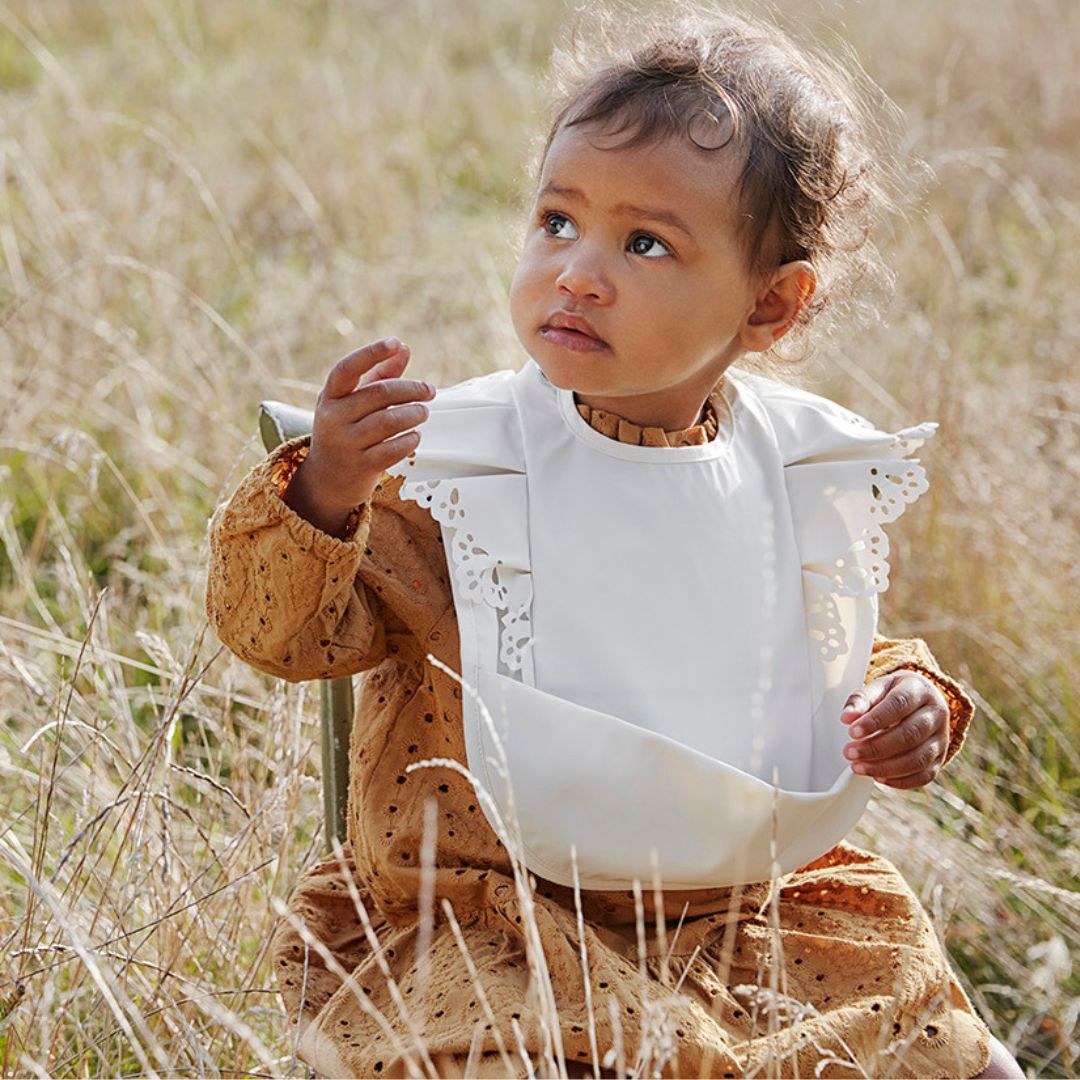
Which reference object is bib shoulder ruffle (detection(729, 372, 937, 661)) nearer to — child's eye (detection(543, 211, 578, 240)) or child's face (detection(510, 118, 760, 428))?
child's face (detection(510, 118, 760, 428))

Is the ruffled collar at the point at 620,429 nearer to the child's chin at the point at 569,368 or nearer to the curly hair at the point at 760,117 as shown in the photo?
the child's chin at the point at 569,368

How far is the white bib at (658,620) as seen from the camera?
68.4 inches

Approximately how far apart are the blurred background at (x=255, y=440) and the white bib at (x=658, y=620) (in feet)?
1.15

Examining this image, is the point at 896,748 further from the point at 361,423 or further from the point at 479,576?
the point at 361,423

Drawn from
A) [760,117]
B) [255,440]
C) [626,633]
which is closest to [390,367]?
[626,633]

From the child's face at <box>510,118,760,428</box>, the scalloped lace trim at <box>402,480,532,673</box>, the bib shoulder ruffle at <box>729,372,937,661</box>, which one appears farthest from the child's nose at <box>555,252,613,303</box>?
the bib shoulder ruffle at <box>729,372,937,661</box>

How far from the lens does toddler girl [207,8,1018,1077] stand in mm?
1678

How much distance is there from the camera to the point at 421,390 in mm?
1638

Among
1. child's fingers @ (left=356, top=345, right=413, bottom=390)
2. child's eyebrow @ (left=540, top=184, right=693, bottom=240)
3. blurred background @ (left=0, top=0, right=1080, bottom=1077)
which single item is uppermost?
child's eyebrow @ (left=540, top=184, right=693, bottom=240)

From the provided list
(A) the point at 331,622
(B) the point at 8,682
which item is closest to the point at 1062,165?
(B) the point at 8,682

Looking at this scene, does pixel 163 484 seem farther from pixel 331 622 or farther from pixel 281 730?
pixel 331 622

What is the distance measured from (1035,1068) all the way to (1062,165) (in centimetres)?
379

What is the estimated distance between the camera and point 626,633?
6.00 feet

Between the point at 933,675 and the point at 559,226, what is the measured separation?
2.28 ft
